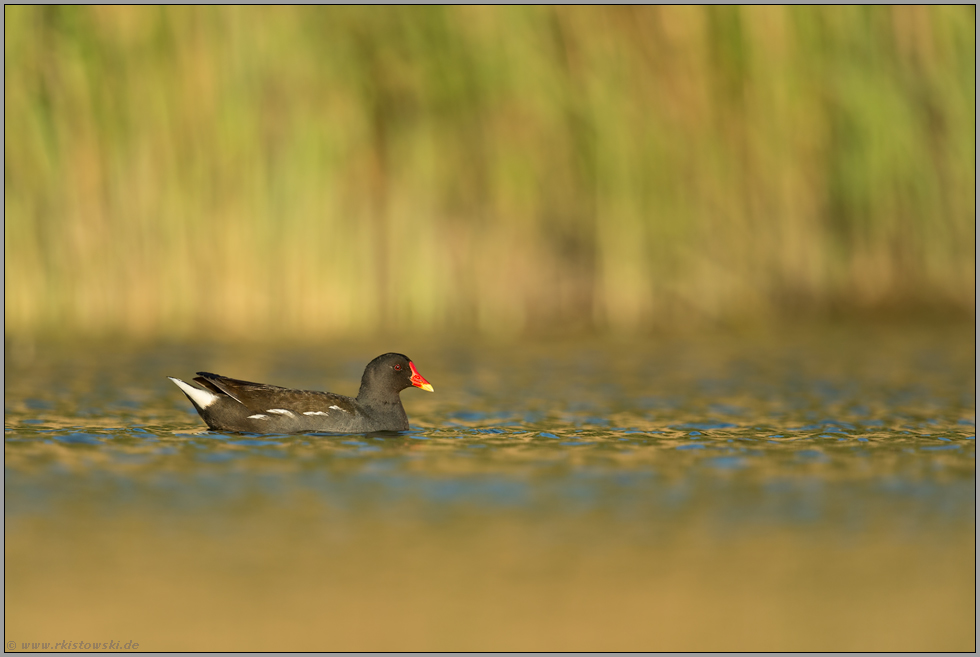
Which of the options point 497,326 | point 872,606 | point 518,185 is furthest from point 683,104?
point 872,606

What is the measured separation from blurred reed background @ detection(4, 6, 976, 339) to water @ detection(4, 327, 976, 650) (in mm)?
2758

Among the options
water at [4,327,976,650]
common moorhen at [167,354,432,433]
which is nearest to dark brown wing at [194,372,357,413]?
common moorhen at [167,354,432,433]

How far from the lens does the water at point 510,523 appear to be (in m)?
4.84

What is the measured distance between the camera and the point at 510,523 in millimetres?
6180

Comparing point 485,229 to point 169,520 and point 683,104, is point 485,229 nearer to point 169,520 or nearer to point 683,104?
point 683,104

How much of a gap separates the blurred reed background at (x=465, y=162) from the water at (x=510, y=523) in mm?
2758

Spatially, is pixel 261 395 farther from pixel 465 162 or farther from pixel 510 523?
pixel 465 162

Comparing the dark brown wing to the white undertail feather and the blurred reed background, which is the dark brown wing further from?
the blurred reed background

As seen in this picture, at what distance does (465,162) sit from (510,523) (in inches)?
316

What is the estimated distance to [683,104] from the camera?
46.1ft

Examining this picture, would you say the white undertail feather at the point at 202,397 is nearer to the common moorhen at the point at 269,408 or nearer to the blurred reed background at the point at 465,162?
the common moorhen at the point at 269,408

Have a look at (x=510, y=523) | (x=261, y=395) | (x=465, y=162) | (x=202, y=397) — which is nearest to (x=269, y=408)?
(x=261, y=395)

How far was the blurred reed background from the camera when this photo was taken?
42.4 feet

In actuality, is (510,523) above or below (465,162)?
below
